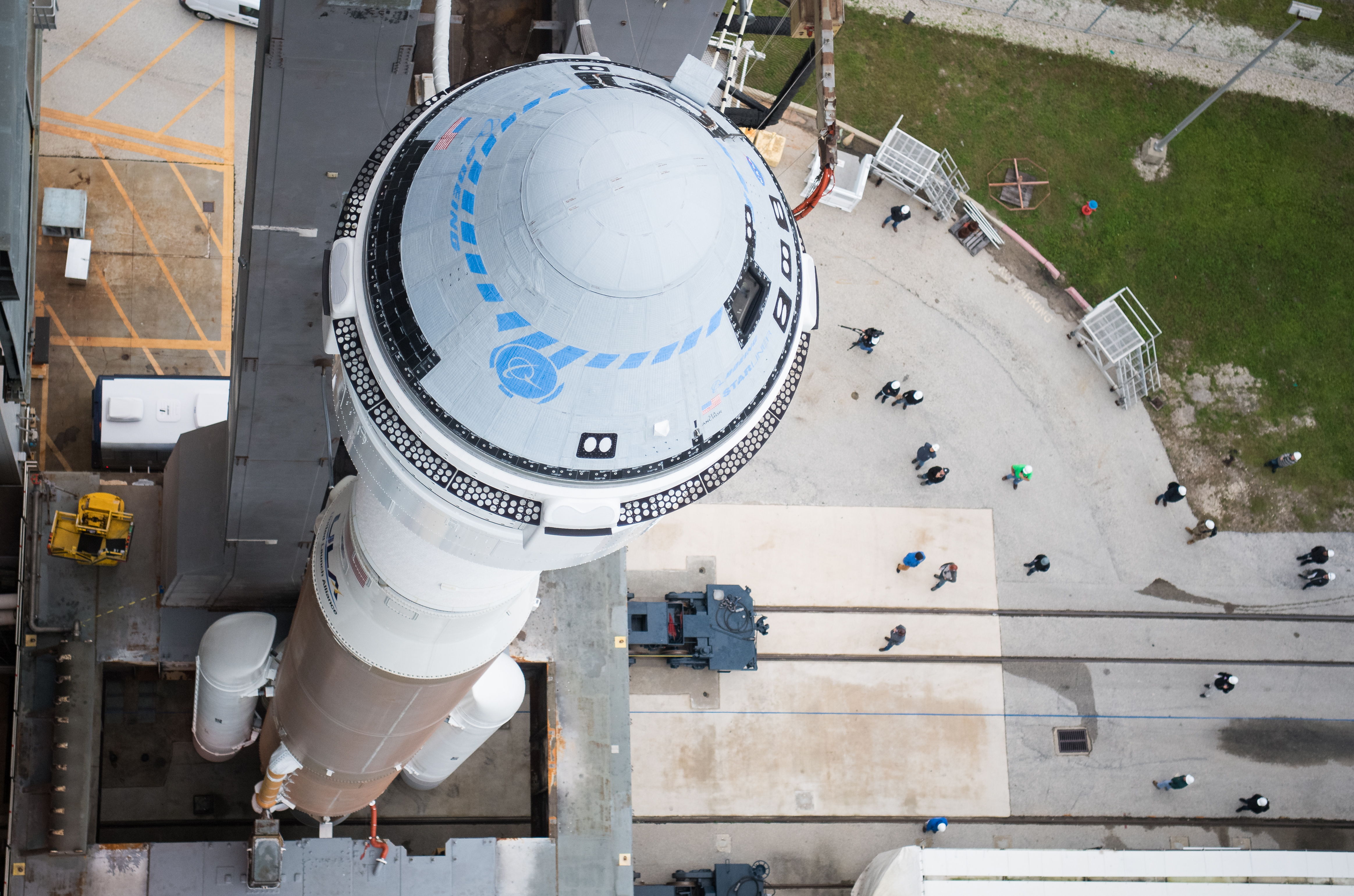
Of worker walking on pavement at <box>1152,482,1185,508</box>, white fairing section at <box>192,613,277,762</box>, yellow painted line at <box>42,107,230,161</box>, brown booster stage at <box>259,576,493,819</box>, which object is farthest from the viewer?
worker walking on pavement at <box>1152,482,1185,508</box>

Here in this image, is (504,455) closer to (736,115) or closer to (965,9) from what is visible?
(736,115)

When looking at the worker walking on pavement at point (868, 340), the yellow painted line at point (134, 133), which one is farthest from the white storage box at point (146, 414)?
the worker walking on pavement at point (868, 340)

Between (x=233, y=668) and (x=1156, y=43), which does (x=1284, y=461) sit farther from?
(x=233, y=668)

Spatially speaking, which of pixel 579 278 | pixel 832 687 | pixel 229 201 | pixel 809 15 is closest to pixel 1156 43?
pixel 832 687

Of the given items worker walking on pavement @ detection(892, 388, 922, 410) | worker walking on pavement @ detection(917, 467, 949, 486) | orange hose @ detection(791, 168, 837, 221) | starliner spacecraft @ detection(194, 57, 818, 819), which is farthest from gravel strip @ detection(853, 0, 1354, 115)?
starliner spacecraft @ detection(194, 57, 818, 819)

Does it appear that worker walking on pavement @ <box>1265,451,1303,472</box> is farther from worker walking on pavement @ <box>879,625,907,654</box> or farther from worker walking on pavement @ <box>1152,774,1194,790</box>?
Result: worker walking on pavement @ <box>879,625,907,654</box>

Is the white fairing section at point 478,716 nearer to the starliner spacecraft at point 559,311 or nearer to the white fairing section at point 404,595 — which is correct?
the white fairing section at point 404,595
